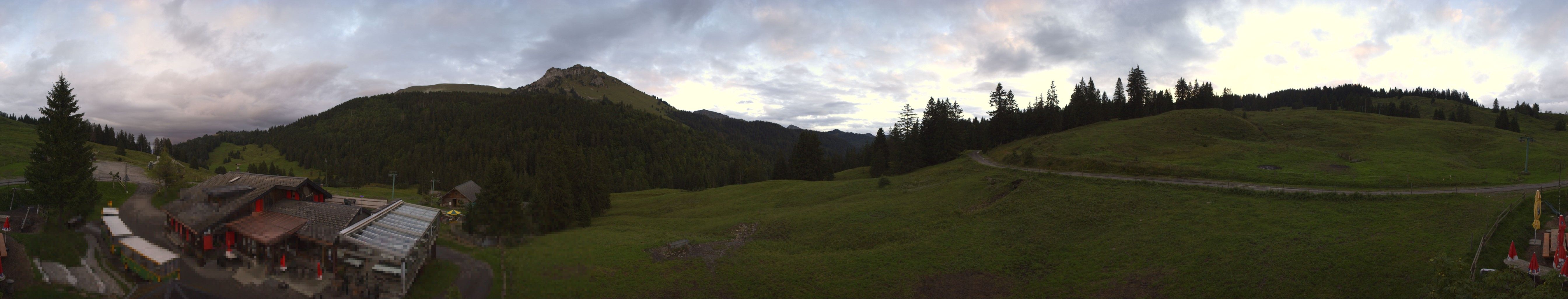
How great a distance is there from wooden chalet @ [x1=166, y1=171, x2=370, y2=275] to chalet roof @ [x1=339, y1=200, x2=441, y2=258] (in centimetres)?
87

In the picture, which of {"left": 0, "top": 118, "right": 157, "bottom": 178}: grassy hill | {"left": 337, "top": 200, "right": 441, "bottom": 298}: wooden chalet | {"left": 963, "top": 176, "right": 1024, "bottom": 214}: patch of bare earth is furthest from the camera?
{"left": 0, "top": 118, "right": 157, "bottom": 178}: grassy hill

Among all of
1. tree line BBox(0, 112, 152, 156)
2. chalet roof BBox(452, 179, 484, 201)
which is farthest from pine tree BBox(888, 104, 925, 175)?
tree line BBox(0, 112, 152, 156)

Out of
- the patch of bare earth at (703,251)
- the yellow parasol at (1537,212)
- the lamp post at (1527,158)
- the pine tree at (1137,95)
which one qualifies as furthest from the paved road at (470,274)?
the pine tree at (1137,95)

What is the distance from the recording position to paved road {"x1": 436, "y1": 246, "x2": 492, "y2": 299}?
25.8 metres

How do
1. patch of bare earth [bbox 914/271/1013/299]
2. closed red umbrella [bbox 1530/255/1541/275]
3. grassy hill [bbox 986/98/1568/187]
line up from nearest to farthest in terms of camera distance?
closed red umbrella [bbox 1530/255/1541/275], patch of bare earth [bbox 914/271/1013/299], grassy hill [bbox 986/98/1568/187]

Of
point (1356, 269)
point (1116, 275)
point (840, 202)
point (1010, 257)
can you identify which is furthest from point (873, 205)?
point (1356, 269)

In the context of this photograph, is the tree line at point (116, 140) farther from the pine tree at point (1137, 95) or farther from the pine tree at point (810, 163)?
the pine tree at point (1137, 95)

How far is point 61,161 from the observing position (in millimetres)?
32281

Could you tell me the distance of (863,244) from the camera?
117ft

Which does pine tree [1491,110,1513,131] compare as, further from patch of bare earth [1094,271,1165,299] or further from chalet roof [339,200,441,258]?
chalet roof [339,200,441,258]

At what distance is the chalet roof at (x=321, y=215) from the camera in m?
25.2

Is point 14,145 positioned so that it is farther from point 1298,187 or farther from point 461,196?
point 1298,187

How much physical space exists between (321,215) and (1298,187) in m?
60.1

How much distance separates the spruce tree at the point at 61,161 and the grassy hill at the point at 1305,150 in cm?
7388
